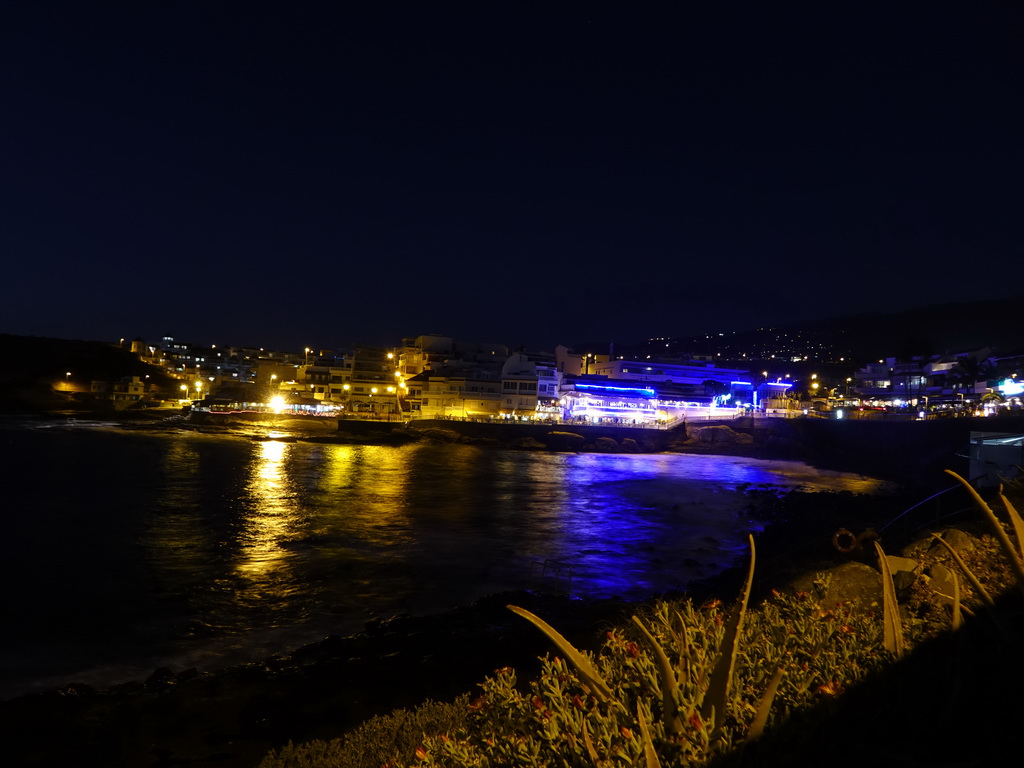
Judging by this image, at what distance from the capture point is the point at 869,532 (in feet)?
26.2

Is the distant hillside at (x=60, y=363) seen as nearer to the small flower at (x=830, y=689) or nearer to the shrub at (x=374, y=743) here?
the shrub at (x=374, y=743)

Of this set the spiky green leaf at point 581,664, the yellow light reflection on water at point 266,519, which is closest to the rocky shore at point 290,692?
the spiky green leaf at point 581,664

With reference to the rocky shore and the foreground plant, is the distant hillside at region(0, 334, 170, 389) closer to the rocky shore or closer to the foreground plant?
the rocky shore

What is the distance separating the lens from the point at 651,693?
147 inches

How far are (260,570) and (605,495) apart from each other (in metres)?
19.5

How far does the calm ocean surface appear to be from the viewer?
12.1 m

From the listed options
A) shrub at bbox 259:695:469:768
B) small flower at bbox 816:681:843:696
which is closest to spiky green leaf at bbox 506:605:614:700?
small flower at bbox 816:681:843:696

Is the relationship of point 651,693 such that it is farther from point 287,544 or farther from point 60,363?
point 60,363

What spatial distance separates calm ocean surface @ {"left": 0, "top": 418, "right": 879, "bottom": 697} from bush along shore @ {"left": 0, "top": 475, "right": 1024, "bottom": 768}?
1689mm

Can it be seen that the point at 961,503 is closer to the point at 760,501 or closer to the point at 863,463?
the point at 760,501

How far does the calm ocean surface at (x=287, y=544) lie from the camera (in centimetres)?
1205

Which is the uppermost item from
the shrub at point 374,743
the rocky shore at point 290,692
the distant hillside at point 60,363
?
the distant hillside at point 60,363

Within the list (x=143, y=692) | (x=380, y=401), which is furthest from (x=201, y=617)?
(x=380, y=401)

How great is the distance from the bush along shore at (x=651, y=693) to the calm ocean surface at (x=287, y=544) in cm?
169
